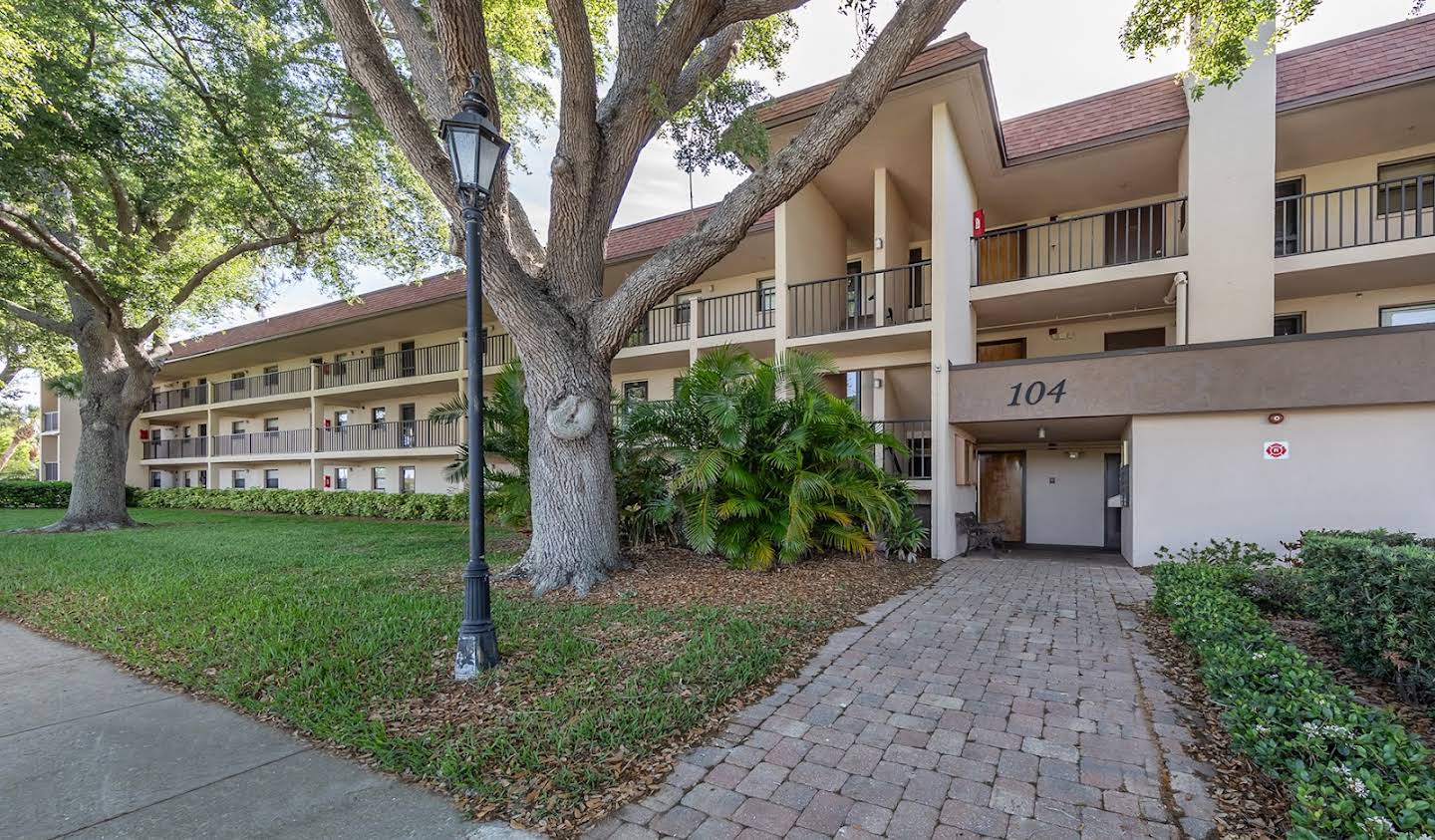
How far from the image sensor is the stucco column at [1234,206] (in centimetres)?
940

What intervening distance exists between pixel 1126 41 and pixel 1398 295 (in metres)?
7.53

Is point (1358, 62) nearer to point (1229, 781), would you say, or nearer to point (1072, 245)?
point (1072, 245)

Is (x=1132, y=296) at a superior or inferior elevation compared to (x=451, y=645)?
superior

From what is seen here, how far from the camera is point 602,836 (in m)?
2.59

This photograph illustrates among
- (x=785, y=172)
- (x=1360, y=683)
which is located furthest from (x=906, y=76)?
(x=1360, y=683)

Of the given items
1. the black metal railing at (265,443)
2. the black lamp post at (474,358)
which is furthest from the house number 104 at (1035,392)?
the black metal railing at (265,443)

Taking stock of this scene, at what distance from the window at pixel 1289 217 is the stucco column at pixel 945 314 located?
19.1 ft

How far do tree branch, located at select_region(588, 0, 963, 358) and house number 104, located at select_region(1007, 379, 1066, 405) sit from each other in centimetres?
567

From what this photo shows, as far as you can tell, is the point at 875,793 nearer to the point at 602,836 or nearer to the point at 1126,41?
the point at 602,836

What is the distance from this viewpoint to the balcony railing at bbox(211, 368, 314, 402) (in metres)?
23.2

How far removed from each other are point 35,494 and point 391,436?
19.4m

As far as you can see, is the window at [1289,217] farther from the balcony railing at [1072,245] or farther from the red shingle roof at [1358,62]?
the red shingle roof at [1358,62]

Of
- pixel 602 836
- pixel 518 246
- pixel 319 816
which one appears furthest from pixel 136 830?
pixel 518 246

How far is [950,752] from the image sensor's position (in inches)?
129
